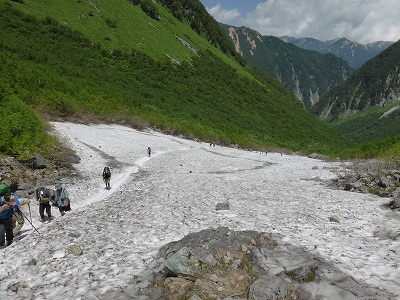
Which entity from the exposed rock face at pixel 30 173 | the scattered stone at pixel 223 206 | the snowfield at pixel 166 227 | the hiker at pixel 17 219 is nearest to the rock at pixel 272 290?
the snowfield at pixel 166 227

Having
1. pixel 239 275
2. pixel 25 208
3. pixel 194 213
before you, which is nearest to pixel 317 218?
pixel 194 213

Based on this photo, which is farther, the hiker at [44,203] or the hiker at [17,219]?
the hiker at [44,203]

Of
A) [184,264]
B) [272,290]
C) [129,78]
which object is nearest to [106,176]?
[184,264]

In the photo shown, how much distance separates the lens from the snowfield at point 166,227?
8.56 meters

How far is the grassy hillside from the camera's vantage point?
54031mm

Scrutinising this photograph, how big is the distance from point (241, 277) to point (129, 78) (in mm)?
91307

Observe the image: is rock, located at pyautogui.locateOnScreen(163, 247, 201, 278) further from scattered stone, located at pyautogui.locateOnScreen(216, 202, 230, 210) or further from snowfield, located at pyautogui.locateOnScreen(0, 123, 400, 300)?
scattered stone, located at pyautogui.locateOnScreen(216, 202, 230, 210)

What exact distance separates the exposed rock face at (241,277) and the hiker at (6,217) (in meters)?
6.20

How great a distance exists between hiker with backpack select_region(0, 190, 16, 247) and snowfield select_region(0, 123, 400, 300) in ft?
1.54

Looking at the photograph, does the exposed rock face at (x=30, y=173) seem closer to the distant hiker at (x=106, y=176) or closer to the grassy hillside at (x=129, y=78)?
the grassy hillside at (x=129, y=78)

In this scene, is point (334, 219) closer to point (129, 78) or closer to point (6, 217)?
point (6, 217)

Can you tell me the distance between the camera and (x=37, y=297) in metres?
7.75

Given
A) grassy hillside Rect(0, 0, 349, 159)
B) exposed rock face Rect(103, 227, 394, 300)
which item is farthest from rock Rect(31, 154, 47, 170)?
exposed rock face Rect(103, 227, 394, 300)

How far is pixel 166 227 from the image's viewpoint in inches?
505
